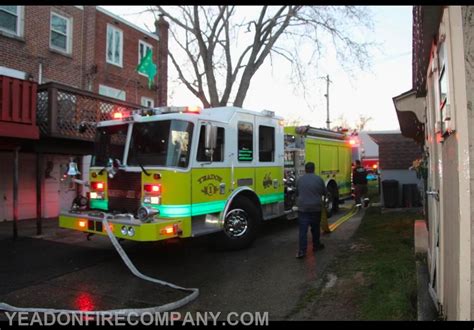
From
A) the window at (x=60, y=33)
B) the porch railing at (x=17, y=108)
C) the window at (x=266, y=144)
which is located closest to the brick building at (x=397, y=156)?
the window at (x=266, y=144)

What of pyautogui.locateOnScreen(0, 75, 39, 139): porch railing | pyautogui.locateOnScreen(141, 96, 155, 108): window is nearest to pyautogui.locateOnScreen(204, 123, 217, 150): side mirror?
pyautogui.locateOnScreen(0, 75, 39, 139): porch railing

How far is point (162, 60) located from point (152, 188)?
45.8 ft

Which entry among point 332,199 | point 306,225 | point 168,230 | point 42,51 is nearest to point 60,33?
point 42,51

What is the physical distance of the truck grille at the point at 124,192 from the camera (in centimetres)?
703

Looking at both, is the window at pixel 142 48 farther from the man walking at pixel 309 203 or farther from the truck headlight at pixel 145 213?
the truck headlight at pixel 145 213

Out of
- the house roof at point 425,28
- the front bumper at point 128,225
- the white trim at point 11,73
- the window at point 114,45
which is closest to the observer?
the house roof at point 425,28

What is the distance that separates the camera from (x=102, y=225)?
22.1 feet

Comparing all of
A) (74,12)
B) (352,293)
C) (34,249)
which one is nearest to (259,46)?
(74,12)

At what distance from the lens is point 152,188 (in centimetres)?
678

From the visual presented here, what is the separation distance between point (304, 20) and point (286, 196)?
12.8 meters

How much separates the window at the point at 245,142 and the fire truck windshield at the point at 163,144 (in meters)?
1.43

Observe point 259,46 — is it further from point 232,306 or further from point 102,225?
point 232,306

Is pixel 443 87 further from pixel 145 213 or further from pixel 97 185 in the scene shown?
pixel 97 185

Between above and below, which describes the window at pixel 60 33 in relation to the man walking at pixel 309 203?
above
